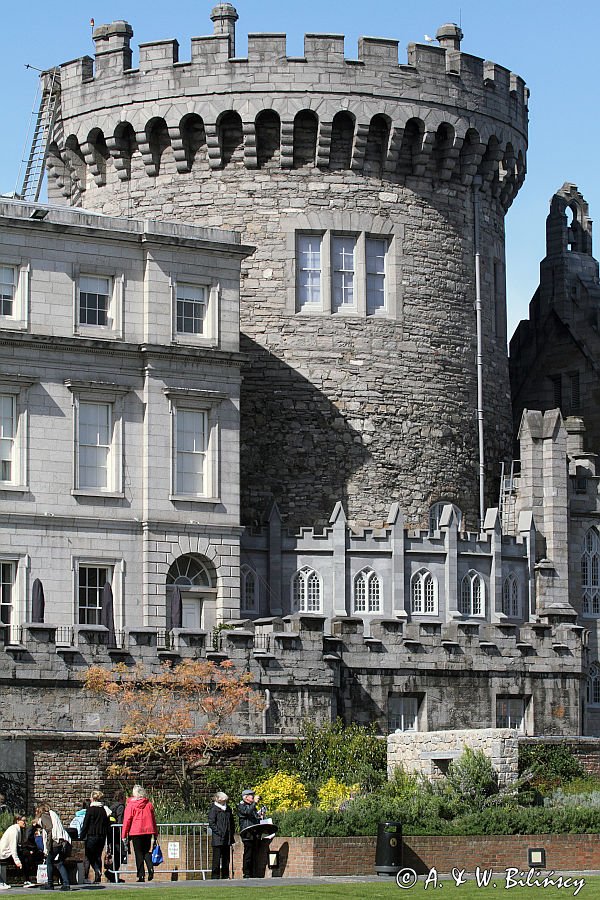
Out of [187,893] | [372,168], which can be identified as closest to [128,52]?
[372,168]

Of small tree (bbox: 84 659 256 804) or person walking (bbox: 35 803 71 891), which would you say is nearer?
person walking (bbox: 35 803 71 891)

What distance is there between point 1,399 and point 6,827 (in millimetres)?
Result: 19151

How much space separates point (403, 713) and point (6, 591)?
11146 mm

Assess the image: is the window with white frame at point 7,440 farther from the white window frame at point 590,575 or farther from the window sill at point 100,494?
the white window frame at point 590,575

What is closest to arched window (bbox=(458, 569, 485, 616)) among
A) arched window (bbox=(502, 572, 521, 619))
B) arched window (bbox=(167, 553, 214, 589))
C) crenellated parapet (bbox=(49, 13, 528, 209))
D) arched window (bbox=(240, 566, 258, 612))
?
arched window (bbox=(502, 572, 521, 619))

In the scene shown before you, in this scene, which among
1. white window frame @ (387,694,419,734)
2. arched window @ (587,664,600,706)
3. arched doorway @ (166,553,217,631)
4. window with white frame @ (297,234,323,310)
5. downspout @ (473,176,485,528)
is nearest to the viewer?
white window frame @ (387,694,419,734)

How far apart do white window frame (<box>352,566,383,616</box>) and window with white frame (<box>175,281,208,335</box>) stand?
343 inches

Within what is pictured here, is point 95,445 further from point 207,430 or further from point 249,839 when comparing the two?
point 249,839

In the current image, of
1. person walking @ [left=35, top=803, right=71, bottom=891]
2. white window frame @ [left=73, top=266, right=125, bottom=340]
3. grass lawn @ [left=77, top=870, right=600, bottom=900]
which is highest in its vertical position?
white window frame @ [left=73, top=266, right=125, bottom=340]

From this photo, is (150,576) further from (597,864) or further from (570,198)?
(570,198)

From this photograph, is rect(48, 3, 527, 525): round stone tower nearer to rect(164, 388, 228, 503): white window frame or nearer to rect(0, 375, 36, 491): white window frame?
rect(164, 388, 228, 503): white window frame

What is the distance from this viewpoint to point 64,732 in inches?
2149

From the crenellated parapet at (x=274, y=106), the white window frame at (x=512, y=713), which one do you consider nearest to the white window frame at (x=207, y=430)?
the white window frame at (x=512, y=713)

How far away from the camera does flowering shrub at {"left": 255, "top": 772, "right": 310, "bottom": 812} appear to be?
5200 centimetres
